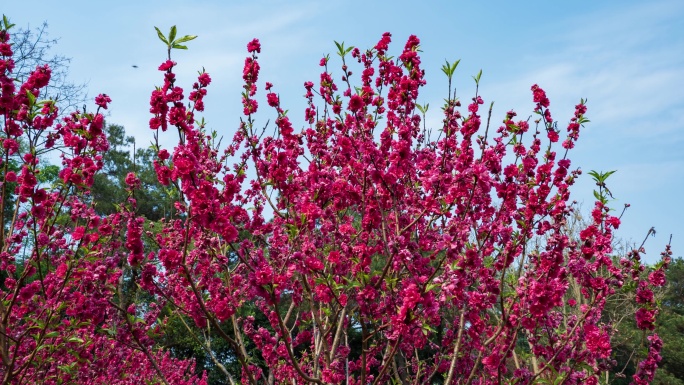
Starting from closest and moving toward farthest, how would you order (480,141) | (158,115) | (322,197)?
1. (158,115)
2. (322,197)
3. (480,141)

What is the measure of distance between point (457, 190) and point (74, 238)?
11.3 feet

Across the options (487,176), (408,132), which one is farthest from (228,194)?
(487,176)

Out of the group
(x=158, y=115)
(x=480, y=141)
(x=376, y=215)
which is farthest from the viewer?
(x=480, y=141)

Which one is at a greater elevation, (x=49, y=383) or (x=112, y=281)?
(x=112, y=281)

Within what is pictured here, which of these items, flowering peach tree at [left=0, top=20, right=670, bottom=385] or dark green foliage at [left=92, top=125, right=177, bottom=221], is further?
dark green foliage at [left=92, top=125, right=177, bottom=221]

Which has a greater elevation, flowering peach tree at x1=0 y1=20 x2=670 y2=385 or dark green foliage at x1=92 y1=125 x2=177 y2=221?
dark green foliage at x1=92 y1=125 x2=177 y2=221

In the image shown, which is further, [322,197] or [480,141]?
[480,141]

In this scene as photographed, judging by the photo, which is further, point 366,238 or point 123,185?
point 123,185

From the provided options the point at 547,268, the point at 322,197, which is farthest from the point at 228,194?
the point at 547,268

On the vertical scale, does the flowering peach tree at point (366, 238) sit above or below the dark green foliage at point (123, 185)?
below

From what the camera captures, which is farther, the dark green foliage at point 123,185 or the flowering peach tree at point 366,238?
the dark green foliage at point 123,185

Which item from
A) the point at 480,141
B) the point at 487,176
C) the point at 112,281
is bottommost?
the point at 112,281

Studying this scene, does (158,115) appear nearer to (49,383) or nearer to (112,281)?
(112,281)

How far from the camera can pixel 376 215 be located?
4449 mm
